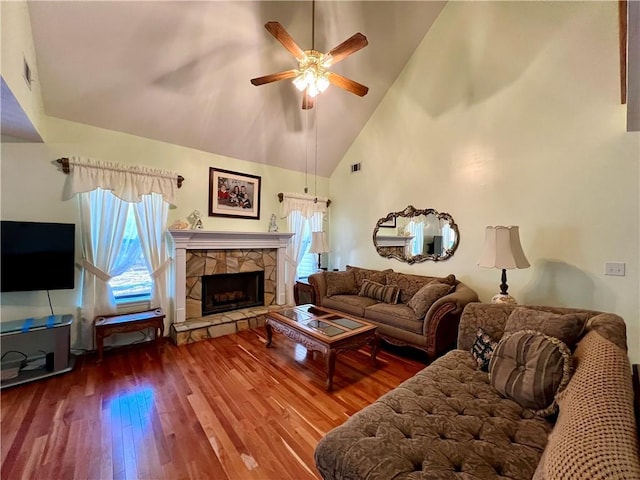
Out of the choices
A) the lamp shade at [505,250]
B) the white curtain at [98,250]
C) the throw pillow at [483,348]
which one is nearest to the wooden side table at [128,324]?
the white curtain at [98,250]

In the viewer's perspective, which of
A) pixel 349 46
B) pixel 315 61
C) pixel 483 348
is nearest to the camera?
pixel 483 348

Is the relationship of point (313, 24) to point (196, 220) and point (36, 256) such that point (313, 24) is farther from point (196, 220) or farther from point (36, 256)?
point (36, 256)

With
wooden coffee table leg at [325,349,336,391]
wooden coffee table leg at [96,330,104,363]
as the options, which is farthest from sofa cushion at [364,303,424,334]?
wooden coffee table leg at [96,330,104,363]

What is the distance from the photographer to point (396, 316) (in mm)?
3133

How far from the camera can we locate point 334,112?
4219mm

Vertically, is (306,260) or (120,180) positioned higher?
(120,180)

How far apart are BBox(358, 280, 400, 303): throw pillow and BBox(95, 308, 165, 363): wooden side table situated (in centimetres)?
275

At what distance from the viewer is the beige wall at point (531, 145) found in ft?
8.09

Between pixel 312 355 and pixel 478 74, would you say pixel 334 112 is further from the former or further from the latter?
pixel 312 355

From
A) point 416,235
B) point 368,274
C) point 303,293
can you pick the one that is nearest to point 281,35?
point 416,235

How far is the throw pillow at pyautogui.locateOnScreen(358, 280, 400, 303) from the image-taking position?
3.69 meters

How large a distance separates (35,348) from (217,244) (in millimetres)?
2092

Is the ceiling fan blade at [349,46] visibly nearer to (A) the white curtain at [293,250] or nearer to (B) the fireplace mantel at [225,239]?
(B) the fireplace mantel at [225,239]

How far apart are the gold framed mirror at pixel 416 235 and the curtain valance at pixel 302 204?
4.31 feet
